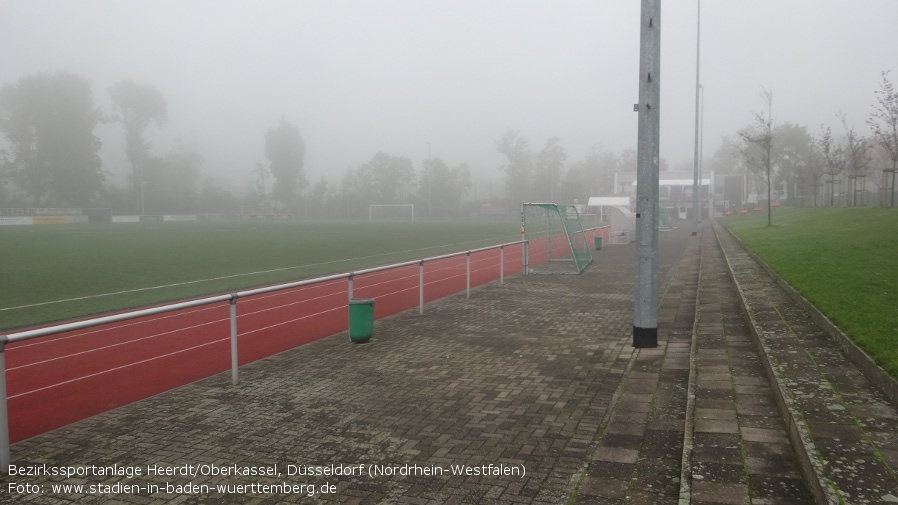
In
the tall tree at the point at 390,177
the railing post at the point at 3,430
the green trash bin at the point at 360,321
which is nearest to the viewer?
the railing post at the point at 3,430

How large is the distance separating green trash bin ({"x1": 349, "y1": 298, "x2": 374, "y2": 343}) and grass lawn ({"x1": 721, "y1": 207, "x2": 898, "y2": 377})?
5482 mm

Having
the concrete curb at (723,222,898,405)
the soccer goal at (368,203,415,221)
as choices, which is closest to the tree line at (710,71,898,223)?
the concrete curb at (723,222,898,405)

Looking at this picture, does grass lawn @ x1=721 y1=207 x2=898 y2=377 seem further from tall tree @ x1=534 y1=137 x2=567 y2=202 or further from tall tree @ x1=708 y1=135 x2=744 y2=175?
tall tree @ x1=708 y1=135 x2=744 y2=175

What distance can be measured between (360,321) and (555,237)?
1360 centimetres

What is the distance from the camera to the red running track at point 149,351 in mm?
6617

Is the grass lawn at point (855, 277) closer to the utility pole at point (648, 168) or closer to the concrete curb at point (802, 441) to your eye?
the concrete curb at point (802, 441)

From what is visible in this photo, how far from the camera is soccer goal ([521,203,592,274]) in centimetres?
1894

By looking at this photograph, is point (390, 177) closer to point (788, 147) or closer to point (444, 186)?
point (444, 186)

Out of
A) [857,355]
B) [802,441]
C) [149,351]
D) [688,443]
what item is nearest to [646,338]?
[857,355]

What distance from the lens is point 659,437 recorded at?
5.00 meters

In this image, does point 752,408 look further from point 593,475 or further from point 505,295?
point 505,295

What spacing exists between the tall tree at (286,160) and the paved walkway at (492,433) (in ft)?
328

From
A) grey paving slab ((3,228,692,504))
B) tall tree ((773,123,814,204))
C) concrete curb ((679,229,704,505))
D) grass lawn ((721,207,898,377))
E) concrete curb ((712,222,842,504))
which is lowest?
grey paving slab ((3,228,692,504))

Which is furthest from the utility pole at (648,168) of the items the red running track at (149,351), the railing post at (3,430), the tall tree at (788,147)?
the tall tree at (788,147)
